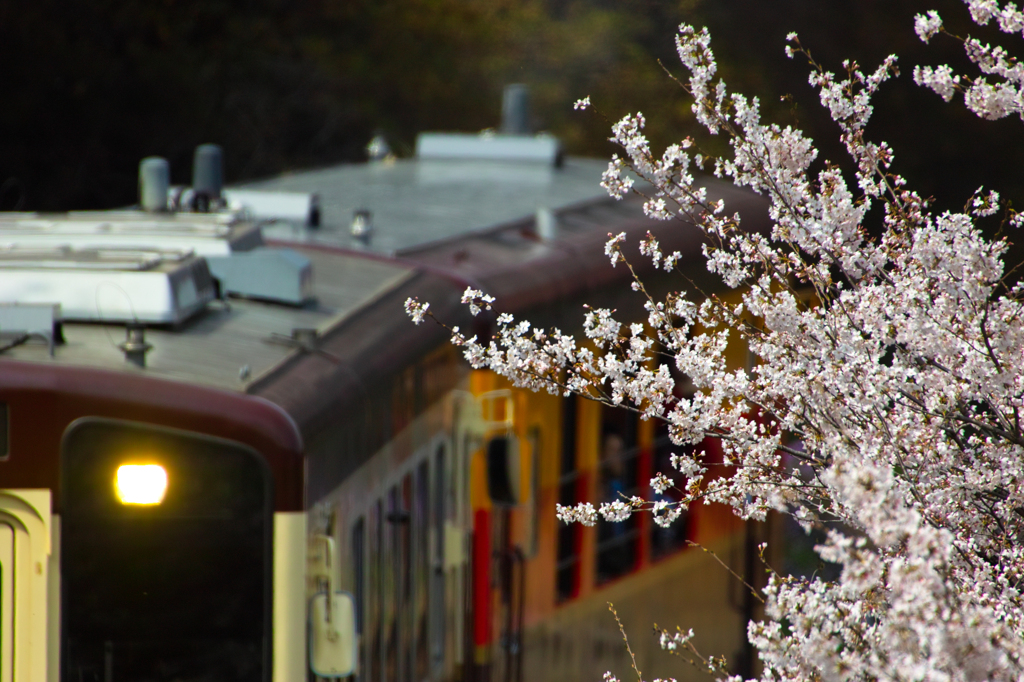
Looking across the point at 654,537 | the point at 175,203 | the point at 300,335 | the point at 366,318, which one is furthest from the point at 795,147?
the point at 654,537

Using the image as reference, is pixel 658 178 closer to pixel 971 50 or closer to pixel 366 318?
pixel 971 50

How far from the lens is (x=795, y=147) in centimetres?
285

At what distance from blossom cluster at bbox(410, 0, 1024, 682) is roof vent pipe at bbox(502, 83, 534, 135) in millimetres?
5907

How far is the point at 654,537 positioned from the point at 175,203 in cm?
261

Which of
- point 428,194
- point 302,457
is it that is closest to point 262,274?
point 302,457

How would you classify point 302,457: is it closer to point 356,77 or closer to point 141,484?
point 141,484

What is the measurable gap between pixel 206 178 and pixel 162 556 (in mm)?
2239

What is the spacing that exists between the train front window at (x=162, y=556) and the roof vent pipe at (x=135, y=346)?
158mm

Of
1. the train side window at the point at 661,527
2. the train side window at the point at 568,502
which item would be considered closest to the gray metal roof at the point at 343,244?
the train side window at the point at 568,502

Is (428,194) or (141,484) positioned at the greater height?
(428,194)

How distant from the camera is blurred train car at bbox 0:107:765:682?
305cm

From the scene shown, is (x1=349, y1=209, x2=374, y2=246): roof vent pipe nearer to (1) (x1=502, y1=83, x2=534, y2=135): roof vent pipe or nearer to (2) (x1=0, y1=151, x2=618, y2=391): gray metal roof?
(2) (x1=0, y1=151, x2=618, y2=391): gray metal roof

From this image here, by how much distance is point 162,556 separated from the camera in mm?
3074

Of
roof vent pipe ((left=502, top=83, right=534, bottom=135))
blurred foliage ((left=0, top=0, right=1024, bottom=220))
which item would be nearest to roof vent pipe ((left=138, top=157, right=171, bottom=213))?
roof vent pipe ((left=502, top=83, right=534, bottom=135))
